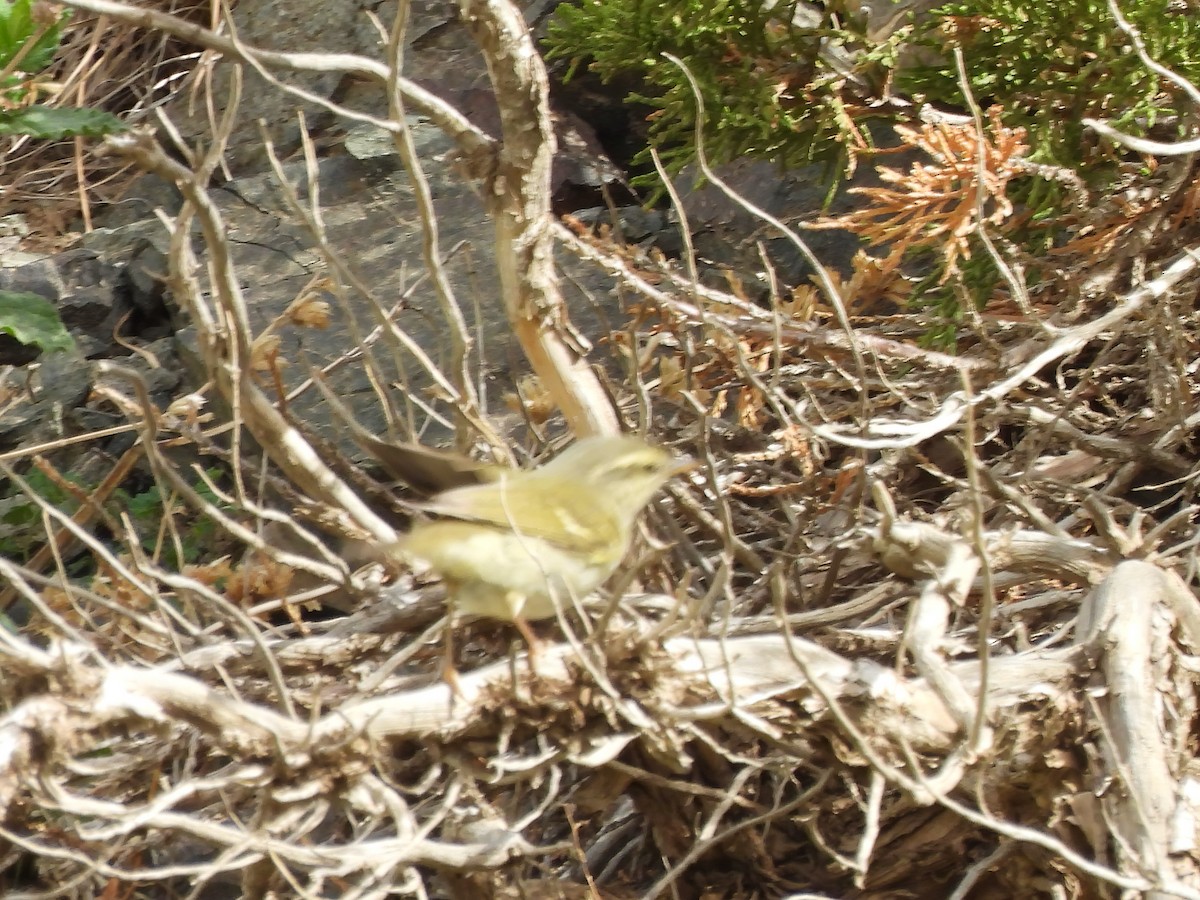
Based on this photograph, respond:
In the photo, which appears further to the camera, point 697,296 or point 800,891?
point 800,891

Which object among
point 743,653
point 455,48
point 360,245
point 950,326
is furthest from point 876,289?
point 455,48

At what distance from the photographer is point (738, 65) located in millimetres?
3824

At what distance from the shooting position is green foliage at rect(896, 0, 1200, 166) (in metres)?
3.23

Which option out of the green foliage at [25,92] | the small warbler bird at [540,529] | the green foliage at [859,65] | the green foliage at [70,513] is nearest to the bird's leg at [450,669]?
the small warbler bird at [540,529]

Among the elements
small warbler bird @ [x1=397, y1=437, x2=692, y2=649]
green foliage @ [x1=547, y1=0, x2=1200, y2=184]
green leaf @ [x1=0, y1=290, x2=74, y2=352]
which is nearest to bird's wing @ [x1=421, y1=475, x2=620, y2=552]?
small warbler bird @ [x1=397, y1=437, x2=692, y2=649]

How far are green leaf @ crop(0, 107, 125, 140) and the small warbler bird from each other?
5.43 ft

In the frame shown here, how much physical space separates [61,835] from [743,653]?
4.41ft

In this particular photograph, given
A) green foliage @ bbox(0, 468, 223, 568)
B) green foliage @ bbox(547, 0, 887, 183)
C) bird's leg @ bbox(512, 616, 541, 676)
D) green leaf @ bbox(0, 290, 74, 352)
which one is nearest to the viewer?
bird's leg @ bbox(512, 616, 541, 676)

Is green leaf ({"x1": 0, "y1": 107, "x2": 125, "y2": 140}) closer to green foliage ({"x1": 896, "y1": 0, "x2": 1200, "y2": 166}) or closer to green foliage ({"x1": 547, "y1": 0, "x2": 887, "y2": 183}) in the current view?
green foliage ({"x1": 547, "y1": 0, "x2": 887, "y2": 183})

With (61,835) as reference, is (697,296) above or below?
above

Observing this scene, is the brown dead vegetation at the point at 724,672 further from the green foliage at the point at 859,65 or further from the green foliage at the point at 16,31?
the green foliage at the point at 16,31

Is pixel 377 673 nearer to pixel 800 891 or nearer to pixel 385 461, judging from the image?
pixel 385 461

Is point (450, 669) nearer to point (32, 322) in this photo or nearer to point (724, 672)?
point (724, 672)

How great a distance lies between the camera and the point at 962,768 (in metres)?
2.23
